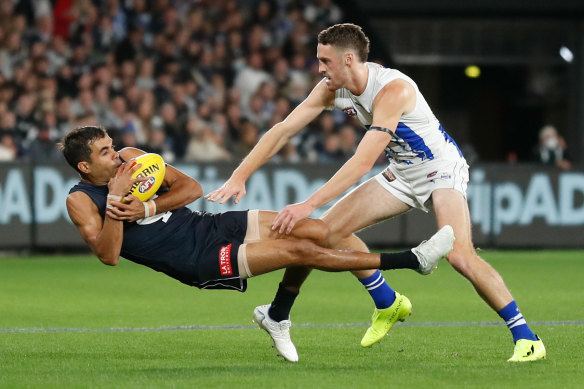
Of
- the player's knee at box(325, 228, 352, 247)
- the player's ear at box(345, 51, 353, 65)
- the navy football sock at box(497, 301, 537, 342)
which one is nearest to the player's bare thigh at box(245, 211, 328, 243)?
the player's knee at box(325, 228, 352, 247)

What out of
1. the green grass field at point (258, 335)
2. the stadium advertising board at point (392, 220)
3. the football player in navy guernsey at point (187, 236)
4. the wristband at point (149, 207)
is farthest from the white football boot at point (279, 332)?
the stadium advertising board at point (392, 220)

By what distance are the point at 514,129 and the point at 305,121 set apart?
1838 cm

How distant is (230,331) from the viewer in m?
9.16

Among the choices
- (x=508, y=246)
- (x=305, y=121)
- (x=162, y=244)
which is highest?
(x=305, y=121)

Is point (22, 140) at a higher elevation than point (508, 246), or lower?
higher

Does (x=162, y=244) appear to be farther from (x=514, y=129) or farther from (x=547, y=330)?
(x=514, y=129)

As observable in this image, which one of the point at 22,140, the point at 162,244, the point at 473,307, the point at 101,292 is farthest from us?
the point at 22,140

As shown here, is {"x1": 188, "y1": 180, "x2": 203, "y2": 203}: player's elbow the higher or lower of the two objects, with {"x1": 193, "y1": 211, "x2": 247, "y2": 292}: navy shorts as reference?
higher

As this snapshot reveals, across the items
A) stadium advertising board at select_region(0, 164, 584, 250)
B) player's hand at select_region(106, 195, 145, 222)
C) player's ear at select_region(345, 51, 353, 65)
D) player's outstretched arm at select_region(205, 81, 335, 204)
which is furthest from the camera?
stadium advertising board at select_region(0, 164, 584, 250)

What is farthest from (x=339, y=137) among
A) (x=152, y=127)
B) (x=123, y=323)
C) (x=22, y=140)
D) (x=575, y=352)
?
(x=575, y=352)

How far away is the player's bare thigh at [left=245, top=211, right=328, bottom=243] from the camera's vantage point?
748 cm

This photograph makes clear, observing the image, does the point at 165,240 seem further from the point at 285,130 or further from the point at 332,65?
the point at 332,65

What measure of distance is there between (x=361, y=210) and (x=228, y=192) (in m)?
0.96

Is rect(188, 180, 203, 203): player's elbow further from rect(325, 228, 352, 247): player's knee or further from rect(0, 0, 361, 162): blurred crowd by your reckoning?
rect(0, 0, 361, 162): blurred crowd
